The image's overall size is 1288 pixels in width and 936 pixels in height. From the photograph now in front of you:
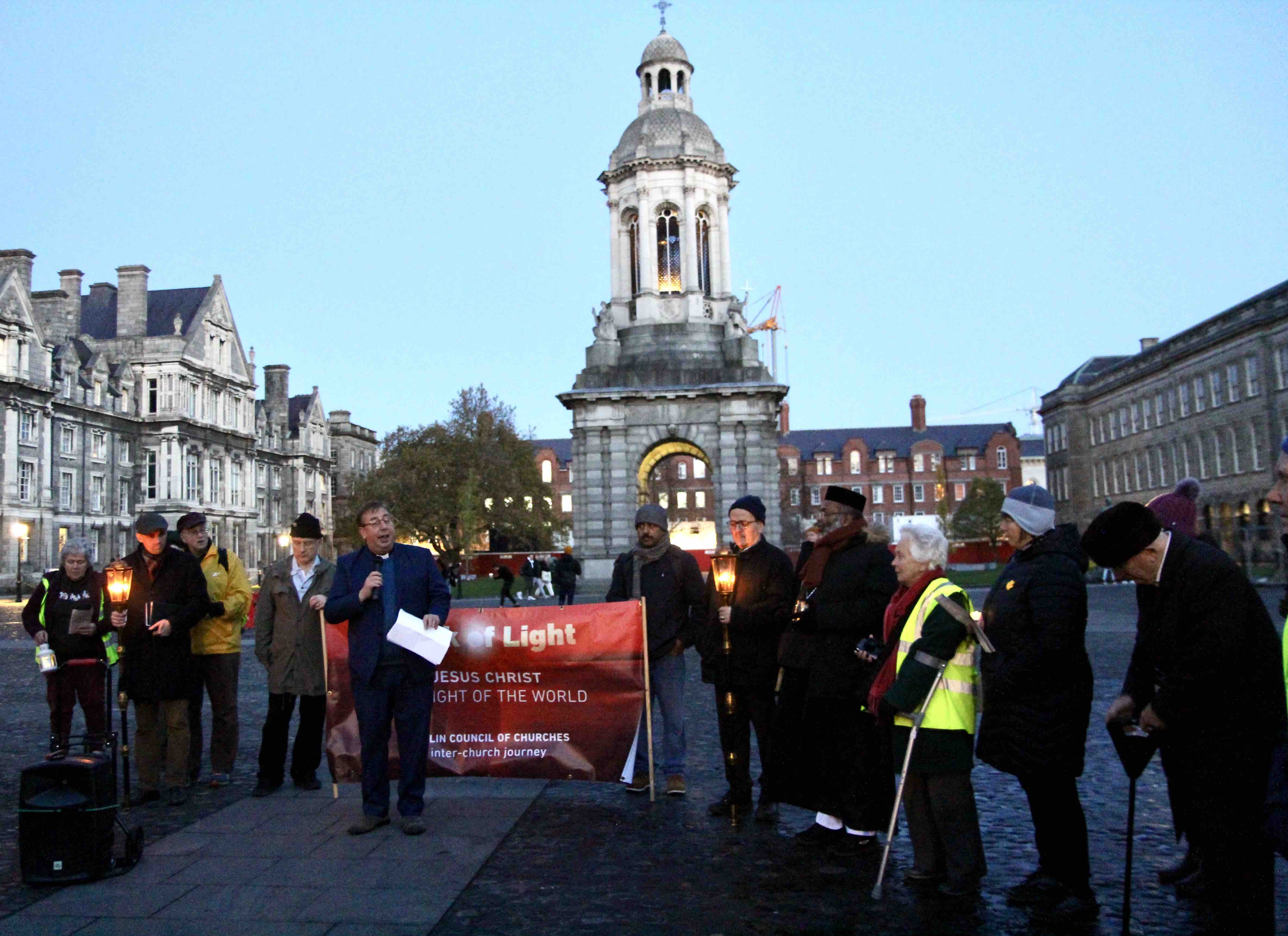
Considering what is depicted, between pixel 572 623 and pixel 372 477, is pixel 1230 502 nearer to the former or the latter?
pixel 372 477

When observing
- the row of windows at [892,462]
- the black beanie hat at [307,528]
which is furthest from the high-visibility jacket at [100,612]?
the row of windows at [892,462]

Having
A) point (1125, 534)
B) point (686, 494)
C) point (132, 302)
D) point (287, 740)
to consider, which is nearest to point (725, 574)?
point (1125, 534)

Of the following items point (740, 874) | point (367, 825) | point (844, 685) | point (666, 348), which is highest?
point (666, 348)

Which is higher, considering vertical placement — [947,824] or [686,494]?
[686,494]

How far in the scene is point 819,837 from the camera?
22.4 feet

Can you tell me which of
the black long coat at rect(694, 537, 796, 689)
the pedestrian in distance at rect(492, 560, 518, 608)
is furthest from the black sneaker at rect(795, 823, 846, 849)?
the pedestrian in distance at rect(492, 560, 518, 608)

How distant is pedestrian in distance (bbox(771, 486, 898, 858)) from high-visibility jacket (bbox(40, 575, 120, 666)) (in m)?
5.39

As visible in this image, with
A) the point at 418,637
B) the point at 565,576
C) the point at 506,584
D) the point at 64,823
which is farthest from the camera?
the point at 506,584

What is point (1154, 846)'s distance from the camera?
6.63 meters

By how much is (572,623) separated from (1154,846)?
165 inches

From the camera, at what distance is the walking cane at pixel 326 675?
8.14m

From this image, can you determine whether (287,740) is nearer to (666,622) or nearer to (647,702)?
(647,702)

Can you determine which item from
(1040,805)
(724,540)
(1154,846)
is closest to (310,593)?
(1040,805)

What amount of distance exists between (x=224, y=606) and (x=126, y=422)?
62144 millimetres
